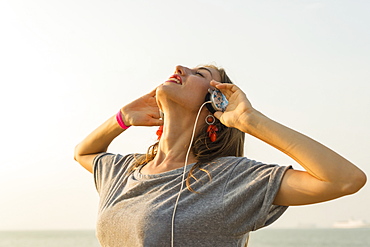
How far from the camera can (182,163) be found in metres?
3.31

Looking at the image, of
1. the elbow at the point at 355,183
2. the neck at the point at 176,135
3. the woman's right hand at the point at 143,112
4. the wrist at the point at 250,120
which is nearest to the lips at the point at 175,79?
the neck at the point at 176,135

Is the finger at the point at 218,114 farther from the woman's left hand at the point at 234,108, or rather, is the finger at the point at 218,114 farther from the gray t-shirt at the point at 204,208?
the gray t-shirt at the point at 204,208

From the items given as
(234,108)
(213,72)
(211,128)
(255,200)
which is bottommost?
(255,200)

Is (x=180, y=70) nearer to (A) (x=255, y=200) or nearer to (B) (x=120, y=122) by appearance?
(B) (x=120, y=122)

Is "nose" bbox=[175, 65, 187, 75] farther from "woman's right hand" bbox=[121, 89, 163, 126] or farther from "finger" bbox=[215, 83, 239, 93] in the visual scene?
"woman's right hand" bbox=[121, 89, 163, 126]

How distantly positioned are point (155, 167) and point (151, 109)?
600 millimetres

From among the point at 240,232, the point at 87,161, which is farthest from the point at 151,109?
the point at 240,232

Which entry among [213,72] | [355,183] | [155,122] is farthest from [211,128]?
[355,183]

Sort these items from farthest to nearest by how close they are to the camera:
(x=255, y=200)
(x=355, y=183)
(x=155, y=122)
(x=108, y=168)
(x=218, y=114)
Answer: (x=155, y=122) < (x=108, y=168) < (x=218, y=114) < (x=255, y=200) < (x=355, y=183)

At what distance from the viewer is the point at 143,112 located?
12.7 ft

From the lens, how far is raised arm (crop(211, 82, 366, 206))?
2695 millimetres

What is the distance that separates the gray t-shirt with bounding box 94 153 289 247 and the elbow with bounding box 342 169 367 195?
0.97 feet

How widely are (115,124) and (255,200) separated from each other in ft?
4.32

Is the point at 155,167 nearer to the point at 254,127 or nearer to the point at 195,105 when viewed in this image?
the point at 195,105
